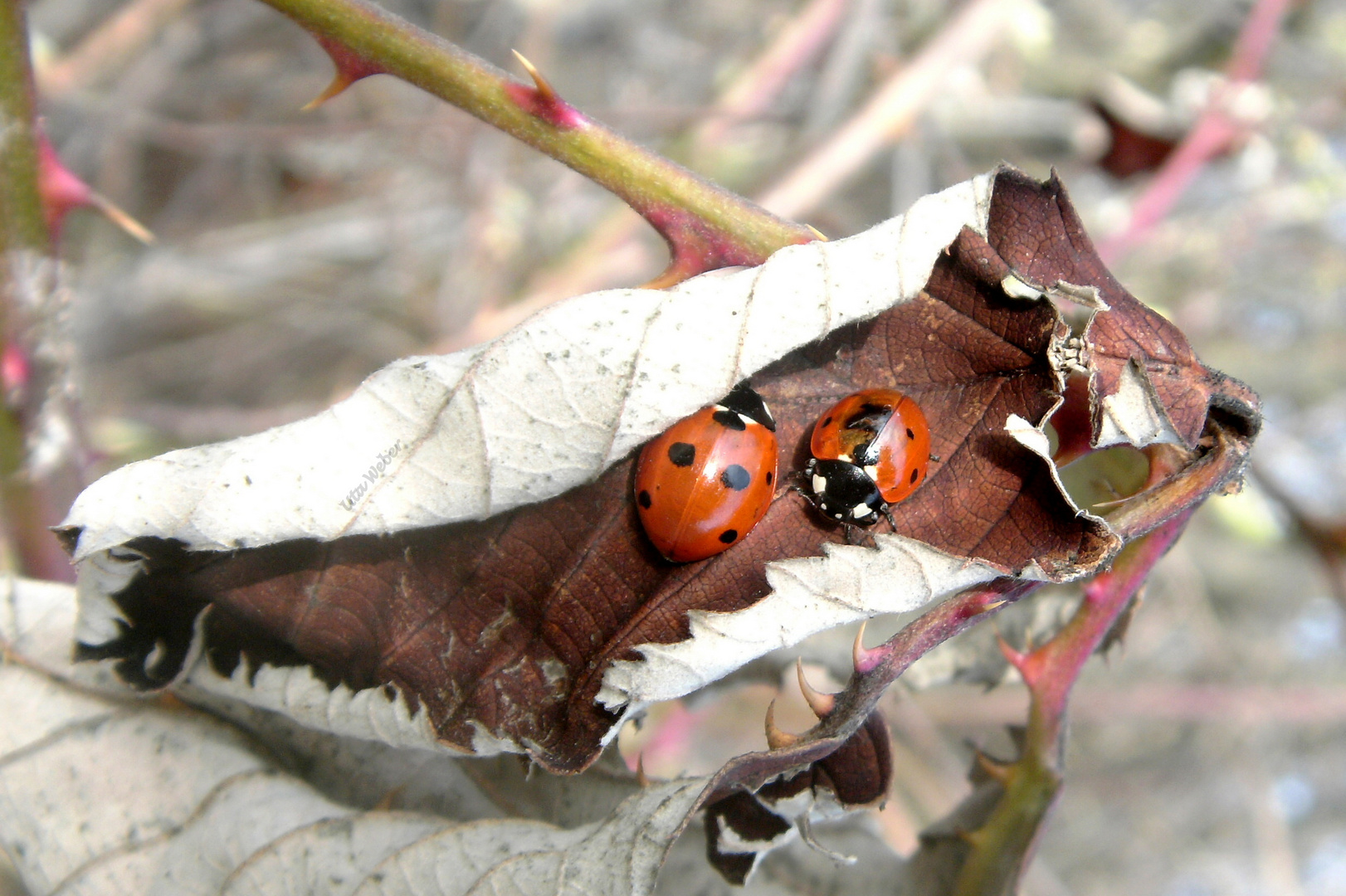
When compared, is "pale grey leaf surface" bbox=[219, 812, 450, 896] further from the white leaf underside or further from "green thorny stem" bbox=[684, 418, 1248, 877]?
"green thorny stem" bbox=[684, 418, 1248, 877]

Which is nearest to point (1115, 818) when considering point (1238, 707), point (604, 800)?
point (1238, 707)

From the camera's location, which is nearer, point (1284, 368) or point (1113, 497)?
point (1113, 497)

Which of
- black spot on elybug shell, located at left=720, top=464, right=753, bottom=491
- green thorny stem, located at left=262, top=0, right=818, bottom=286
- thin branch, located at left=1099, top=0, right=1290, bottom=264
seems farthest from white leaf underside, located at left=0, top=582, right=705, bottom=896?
thin branch, located at left=1099, top=0, right=1290, bottom=264

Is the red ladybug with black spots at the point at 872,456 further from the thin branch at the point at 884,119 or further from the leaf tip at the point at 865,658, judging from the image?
the thin branch at the point at 884,119

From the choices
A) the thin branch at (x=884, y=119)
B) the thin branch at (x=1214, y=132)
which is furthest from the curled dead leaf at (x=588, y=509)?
the thin branch at (x=1214, y=132)

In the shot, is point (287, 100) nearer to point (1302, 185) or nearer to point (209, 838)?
point (209, 838)

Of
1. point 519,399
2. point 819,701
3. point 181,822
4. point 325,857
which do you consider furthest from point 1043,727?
point 181,822

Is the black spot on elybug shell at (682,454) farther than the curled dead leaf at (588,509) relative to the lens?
Yes
